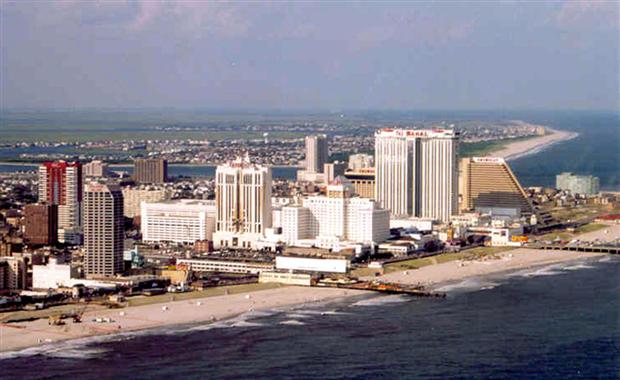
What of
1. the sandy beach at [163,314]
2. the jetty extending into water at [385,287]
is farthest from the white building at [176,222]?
the sandy beach at [163,314]

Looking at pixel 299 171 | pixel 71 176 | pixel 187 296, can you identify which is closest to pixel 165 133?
pixel 299 171

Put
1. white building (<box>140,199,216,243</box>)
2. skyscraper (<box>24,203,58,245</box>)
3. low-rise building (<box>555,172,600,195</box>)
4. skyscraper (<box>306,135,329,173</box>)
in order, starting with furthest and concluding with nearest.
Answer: skyscraper (<box>306,135,329,173</box>) → low-rise building (<box>555,172,600,195</box>) → white building (<box>140,199,216,243</box>) → skyscraper (<box>24,203,58,245</box>)

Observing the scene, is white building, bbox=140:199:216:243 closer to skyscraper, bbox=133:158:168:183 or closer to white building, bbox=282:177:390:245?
white building, bbox=282:177:390:245

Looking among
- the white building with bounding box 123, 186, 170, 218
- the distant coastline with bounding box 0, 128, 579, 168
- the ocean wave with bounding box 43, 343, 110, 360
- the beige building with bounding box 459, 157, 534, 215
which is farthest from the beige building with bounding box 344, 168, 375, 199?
the ocean wave with bounding box 43, 343, 110, 360

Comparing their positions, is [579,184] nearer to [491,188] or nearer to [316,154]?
[491,188]

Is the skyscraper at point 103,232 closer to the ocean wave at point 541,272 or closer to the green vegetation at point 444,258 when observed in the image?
the green vegetation at point 444,258

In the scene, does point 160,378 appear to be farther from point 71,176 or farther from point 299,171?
point 299,171
